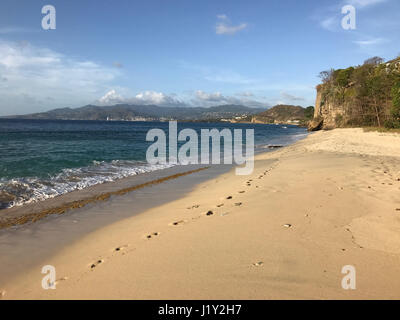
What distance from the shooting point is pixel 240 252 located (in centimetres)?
375

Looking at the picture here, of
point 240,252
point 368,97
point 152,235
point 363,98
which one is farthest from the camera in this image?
point 363,98

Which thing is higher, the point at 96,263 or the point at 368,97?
the point at 368,97

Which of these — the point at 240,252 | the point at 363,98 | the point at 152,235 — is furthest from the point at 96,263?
the point at 363,98

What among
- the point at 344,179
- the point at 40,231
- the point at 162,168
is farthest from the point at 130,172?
the point at 344,179

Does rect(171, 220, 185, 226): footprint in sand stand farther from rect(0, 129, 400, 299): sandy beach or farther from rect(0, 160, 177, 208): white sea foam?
rect(0, 160, 177, 208): white sea foam

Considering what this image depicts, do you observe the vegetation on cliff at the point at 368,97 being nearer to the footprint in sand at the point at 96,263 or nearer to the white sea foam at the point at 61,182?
the white sea foam at the point at 61,182

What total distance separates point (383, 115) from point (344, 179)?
38974mm

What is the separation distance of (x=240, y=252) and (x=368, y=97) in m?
46.8

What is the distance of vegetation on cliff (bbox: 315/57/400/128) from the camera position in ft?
110

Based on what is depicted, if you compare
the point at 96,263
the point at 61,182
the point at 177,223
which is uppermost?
the point at 61,182

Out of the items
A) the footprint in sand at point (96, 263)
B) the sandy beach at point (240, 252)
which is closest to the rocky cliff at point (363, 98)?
the sandy beach at point (240, 252)

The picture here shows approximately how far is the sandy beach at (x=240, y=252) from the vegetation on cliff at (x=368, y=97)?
3167 centimetres

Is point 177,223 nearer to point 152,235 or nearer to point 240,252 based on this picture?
point 152,235

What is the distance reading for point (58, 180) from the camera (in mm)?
10664
